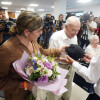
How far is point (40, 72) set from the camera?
2.73 ft

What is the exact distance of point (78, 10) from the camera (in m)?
13.5

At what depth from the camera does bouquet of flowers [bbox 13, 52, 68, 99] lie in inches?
32.9

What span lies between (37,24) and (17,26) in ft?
0.59

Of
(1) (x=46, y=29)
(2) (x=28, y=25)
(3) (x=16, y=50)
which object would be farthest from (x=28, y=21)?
(1) (x=46, y=29)

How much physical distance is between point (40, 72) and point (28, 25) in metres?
0.41

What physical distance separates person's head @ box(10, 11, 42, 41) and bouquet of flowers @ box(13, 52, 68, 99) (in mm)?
224

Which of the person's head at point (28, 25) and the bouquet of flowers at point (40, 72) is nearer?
the bouquet of flowers at point (40, 72)

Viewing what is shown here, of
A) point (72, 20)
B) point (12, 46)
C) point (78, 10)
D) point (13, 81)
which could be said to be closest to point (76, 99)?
point (72, 20)

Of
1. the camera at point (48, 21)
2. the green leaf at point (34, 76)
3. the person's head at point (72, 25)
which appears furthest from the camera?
the camera at point (48, 21)

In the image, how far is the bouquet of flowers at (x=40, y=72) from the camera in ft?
2.74

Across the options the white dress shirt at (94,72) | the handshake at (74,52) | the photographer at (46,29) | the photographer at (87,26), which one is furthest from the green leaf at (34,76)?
the photographer at (87,26)

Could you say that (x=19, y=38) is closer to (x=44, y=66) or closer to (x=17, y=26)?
(x=17, y=26)

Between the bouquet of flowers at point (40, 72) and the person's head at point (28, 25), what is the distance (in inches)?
8.8

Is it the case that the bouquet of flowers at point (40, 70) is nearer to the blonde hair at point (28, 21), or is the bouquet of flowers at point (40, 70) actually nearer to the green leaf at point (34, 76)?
the green leaf at point (34, 76)
